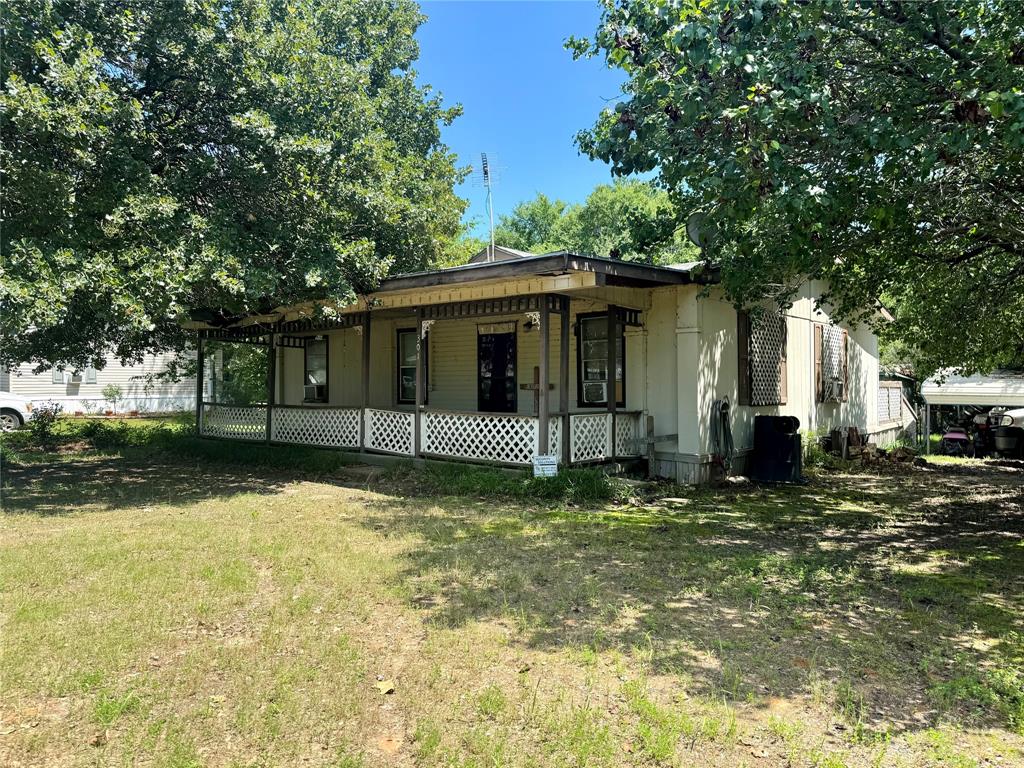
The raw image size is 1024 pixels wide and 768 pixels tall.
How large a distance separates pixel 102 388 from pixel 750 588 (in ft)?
95.6

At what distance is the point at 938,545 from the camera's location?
6449mm

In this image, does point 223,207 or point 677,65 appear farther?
point 223,207

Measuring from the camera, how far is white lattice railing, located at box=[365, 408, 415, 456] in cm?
1095

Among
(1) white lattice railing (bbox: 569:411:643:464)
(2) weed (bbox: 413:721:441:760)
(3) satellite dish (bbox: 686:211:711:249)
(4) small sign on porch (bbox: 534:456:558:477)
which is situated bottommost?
(2) weed (bbox: 413:721:441:760)

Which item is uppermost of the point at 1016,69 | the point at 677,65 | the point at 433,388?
the point at 677,65

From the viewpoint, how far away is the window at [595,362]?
10.7 m

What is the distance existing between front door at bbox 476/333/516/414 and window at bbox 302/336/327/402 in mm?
4275

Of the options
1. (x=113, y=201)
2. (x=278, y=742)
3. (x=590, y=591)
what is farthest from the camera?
(x=113, y=201)

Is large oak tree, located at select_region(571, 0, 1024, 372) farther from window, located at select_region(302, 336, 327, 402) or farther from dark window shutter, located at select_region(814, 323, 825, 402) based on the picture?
window, located at select_region(302, 336, 327, 402)

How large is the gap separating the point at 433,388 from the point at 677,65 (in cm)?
923

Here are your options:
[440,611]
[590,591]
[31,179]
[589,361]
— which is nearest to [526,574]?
[590,591]

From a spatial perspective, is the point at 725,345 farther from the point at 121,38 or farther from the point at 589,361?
the point at 121,38

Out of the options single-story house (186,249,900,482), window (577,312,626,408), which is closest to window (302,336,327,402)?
single-story house (186,249,900,482)

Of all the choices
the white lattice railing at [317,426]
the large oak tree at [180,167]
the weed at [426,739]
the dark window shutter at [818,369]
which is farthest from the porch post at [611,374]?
the weed at [426,739]
